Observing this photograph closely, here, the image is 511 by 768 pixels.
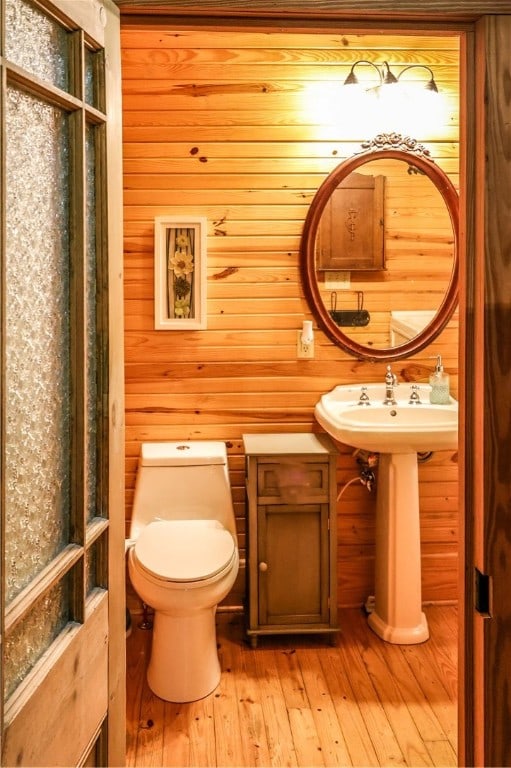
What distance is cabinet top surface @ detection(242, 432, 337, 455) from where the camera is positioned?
9.04 feet

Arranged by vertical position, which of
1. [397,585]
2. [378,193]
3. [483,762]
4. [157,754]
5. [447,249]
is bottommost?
[157,754]

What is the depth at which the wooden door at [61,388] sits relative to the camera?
33.1 inches

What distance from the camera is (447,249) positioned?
3031mm

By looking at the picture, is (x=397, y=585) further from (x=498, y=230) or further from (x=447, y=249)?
(x=498, y=230)

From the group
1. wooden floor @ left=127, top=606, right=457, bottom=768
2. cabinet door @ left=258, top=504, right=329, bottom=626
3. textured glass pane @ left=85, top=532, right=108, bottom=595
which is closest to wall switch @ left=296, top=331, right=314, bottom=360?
cabinet door @ left=258, top=504, right=329, bottom=626

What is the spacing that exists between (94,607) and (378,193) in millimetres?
2374

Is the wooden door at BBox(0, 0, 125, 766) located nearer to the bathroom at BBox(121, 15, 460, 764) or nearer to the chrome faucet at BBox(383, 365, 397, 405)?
the bathroom at BBox(121, 15, 460, 764)

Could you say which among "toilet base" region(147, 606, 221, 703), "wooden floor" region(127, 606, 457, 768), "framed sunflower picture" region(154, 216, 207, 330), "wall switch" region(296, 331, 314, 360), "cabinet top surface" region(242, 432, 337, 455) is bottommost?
"wooden floor" region(127, 606, 457, 768)

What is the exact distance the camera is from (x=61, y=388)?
99cm

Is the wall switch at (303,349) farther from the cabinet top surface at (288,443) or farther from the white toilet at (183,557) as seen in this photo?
the white toilet at (183,557)

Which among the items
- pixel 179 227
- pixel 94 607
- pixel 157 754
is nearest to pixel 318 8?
pixel 94 607

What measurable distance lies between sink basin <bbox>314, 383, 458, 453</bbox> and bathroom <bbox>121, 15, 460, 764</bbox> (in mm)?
93

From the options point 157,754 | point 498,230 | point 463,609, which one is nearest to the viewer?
point 498,230

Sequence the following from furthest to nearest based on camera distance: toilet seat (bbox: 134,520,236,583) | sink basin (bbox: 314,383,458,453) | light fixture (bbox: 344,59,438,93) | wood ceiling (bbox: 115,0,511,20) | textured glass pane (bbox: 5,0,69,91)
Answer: light fixture (bbox: 344,59,438,93) < sink basin (bbox: 314,383,458,453) < toilet seat (bbox: 134,520,236,583) < wood ceiling (bbox: 115,0,511,20) < textured glass pane (bbox: 5,0,69,91)
